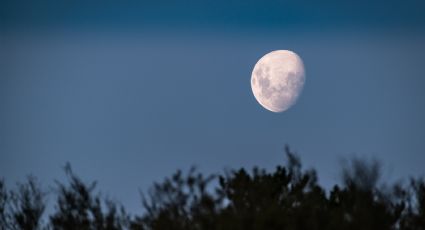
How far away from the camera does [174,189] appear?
22906 mm

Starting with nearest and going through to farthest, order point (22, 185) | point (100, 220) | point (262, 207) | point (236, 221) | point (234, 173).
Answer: point (236, 221)
point (262, 207)
point (100, 220)
point (234, 173)
point (22, 185)

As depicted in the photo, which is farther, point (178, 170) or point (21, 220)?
point (21, 220)

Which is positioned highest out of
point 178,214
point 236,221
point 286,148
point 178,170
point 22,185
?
point 22,185

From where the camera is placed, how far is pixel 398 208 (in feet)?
85.3

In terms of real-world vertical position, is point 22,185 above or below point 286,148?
above

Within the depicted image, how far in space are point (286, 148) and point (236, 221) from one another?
11.6m

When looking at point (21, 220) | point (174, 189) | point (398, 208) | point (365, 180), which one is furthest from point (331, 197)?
point (21, 220)

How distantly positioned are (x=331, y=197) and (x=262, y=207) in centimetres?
691

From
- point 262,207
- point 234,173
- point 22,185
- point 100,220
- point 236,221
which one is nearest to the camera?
point 236,221

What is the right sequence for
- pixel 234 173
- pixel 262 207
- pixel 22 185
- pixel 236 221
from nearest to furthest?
pixel 236 221 < pixel 262 207 < pixel 234 173 < pixel 22 185

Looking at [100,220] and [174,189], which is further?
[100,220]

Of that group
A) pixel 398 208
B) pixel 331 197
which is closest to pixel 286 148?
pixel 331 197

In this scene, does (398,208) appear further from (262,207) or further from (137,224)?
(137,224)

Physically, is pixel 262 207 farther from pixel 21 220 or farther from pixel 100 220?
pixel 21 220
